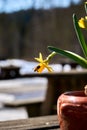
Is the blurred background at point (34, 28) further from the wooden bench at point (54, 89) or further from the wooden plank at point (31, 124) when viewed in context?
the wooden plank at point (31, 124)

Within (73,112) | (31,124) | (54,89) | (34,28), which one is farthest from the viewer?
(34,28)

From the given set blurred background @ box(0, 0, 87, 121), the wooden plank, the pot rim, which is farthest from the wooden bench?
blurred background @ box(0, 0, 87, 121)

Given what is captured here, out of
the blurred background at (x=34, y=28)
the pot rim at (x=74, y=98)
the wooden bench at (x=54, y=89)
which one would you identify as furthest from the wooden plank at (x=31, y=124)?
the blurred background at (x=34, y=28)

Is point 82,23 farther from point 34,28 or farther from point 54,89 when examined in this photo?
point 34,28

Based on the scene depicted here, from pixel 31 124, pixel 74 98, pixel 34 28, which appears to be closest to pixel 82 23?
pixel 74 98

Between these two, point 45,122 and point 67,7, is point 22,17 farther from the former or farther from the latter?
point 45,122

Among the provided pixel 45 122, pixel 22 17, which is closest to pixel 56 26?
pixel 22 17

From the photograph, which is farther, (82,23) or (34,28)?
(34,28)
